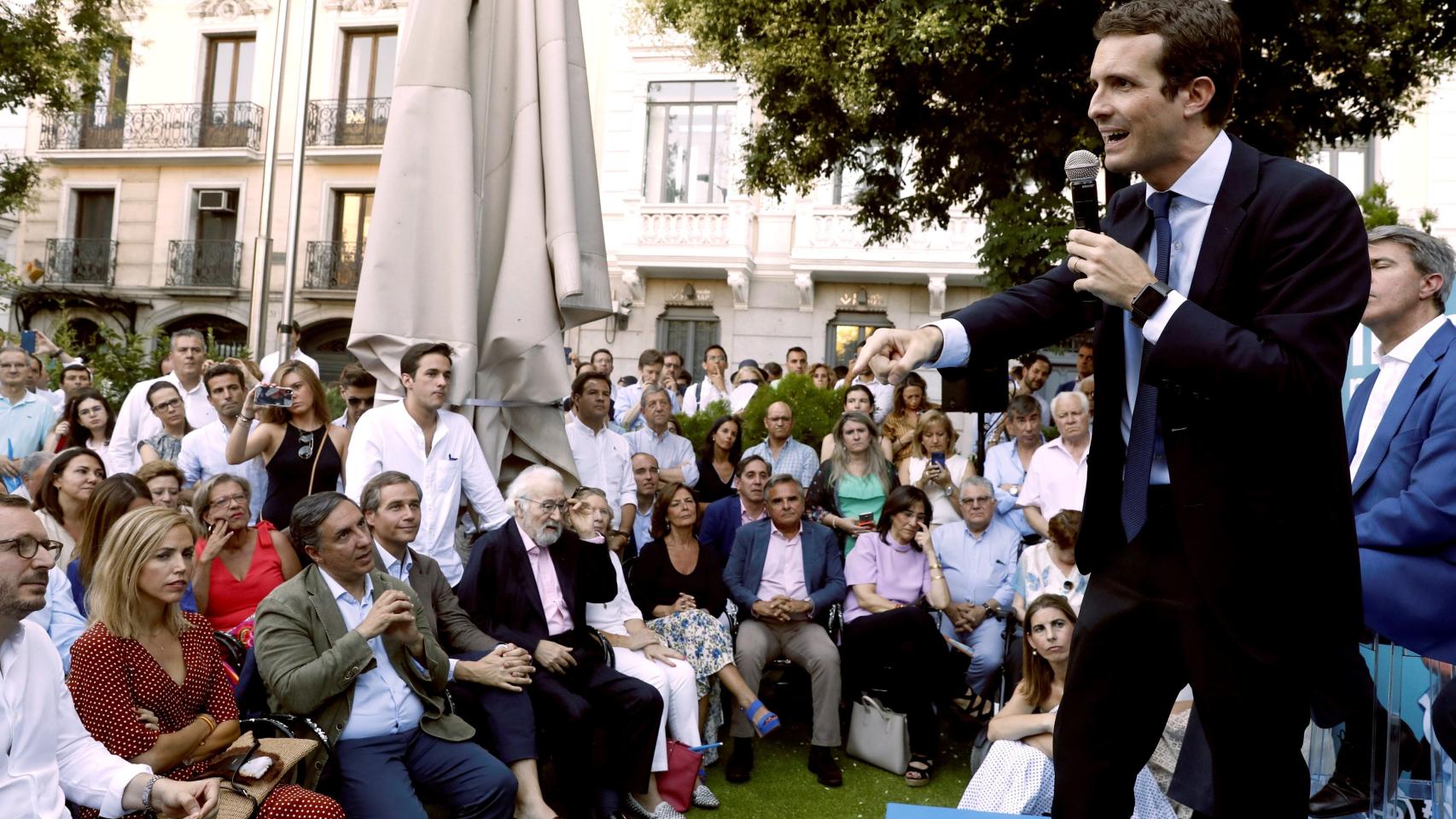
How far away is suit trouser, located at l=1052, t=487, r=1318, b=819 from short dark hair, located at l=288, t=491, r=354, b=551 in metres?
3.18

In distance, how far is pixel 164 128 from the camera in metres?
24.9

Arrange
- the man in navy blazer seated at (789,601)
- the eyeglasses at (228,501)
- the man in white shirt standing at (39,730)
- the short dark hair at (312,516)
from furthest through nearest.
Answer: the man in navy blazer seated at (789,601) → the eyeglasses at (228,501) → the short dark hair at (312,516) → the man in white shirt standing at (39,730)

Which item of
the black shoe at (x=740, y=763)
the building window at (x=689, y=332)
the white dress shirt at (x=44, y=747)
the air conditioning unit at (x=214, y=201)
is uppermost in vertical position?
the air conditioning unit at (x=214, y=201)

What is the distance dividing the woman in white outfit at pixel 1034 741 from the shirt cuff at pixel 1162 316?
2.95 m

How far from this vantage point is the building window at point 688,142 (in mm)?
20578

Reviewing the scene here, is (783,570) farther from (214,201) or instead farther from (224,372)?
(214,201)

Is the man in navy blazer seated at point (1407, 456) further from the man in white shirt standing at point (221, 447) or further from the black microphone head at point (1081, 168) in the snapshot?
the man in white shirt standing at point (221, 447)

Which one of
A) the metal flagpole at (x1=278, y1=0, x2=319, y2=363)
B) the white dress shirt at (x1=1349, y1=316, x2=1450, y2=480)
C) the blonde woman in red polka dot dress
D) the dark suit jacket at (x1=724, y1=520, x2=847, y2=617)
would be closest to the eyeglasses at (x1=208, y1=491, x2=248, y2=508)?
the blonde woman in red polka dot dress

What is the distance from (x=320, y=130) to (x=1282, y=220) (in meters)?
24.8

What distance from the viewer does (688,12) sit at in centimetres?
1110

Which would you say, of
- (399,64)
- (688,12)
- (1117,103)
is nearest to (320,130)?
(688,12)

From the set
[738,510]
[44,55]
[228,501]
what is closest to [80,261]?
[44,55]

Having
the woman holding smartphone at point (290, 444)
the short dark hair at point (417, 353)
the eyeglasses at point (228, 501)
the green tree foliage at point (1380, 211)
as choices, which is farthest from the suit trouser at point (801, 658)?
the green tree foliage at point (1380, 211)

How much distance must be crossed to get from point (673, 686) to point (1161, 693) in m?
3.89
